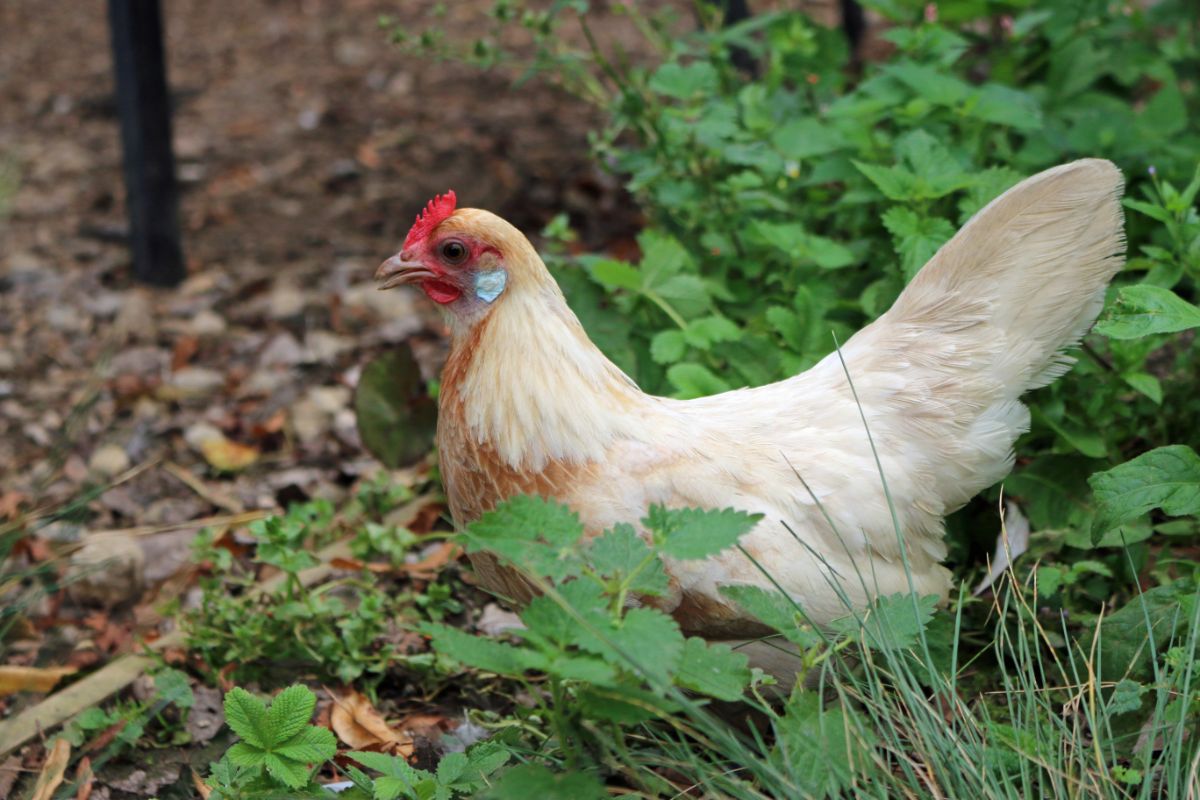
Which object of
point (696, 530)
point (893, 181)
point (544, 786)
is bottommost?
point (544, 786)

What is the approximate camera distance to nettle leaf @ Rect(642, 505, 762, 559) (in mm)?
1859

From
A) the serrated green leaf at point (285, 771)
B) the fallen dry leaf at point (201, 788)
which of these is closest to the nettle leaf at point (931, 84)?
the serrated green leaf at point (285, 771)

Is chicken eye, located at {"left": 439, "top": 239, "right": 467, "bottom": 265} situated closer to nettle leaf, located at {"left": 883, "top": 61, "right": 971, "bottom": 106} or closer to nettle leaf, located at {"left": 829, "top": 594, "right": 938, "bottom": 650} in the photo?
nettle leaf, located at {"left": 829, "top": 594, "right": 938, "bottom": 650}

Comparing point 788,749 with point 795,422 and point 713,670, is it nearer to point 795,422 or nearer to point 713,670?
Result: point 713,670

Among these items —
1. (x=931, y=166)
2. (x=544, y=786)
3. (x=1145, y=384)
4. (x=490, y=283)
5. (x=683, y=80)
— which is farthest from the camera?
(x=683, y=80)

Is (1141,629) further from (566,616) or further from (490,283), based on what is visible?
(490,283)

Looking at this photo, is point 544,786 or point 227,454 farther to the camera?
point 227,454

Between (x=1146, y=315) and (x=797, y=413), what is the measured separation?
729mm

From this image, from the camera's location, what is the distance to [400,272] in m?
2.58

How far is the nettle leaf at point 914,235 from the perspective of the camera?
296 cm

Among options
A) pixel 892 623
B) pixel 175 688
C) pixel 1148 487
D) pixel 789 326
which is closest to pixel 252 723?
pixel 175 688

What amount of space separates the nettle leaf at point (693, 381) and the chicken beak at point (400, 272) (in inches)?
30.8

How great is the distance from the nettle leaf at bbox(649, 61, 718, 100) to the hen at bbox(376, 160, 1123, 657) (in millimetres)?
1123

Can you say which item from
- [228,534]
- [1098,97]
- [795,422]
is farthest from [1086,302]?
[228,534]
